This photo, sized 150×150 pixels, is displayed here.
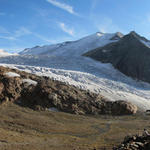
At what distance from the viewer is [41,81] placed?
1089 inches

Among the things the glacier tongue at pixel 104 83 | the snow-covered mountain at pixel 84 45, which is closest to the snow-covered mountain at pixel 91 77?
the glacier tongue at pixel 104 83

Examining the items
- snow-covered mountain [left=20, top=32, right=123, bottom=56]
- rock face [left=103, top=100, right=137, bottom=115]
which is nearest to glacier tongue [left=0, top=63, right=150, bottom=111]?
rock face [left=103, top=100, right=137, bottom=115]

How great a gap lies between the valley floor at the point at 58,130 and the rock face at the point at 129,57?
31.2 meters

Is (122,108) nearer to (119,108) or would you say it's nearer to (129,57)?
(119,108)

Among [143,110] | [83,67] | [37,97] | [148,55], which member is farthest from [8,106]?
[148,55]

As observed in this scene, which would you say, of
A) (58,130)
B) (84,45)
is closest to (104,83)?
(58,130)

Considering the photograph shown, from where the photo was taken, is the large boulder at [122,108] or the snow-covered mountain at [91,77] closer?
the large boulder at [122,108]

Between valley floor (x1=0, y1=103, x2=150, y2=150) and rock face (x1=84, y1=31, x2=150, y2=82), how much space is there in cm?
3121

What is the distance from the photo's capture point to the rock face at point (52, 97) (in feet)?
76.5

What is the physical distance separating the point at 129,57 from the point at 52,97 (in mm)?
42566

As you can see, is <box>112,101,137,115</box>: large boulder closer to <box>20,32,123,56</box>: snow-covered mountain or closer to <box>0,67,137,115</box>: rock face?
<box>0,67,137,115</box>: rock face

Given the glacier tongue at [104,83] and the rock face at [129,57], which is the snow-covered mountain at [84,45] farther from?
the glacier tongue at [104,83]

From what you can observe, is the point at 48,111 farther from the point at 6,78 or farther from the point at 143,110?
the point at 143,110

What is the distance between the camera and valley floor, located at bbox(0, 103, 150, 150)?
13.4 meters
